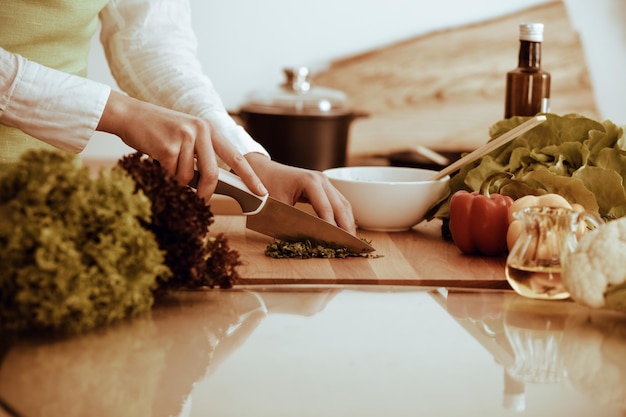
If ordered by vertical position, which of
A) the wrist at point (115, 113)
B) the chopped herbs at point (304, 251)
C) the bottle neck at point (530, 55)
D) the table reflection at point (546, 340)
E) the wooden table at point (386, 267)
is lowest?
the wooden table at point (386, 267)

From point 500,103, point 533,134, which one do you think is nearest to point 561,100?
point 500,103

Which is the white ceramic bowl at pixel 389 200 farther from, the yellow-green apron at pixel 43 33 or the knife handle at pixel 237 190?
the yellow-green apron at pixel 43 33

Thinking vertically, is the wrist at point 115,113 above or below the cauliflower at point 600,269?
above

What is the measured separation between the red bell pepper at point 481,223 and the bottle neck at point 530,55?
0.41m

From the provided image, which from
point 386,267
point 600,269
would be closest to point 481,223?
point 386,267

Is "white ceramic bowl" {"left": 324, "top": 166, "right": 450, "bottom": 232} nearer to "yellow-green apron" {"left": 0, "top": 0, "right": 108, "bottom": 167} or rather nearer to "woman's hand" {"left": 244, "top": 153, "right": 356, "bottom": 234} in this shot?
"woman's hand" {"left": 244, "top": 153, "right": 356, "bottom": 234}

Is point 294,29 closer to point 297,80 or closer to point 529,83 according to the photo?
point 297,80

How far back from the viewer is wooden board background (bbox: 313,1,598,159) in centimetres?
316

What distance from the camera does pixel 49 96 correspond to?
4.60 feet

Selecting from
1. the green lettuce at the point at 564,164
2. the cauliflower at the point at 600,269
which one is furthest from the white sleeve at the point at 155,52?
the cauliflower at the point at 600,269

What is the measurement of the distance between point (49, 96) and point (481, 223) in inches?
27.4

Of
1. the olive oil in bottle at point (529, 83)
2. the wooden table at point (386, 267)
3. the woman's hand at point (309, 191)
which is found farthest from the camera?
the olive oil in bottle at point (529, 83)

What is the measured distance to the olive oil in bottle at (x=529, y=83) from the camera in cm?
178

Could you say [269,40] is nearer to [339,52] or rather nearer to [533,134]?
[339,52]
